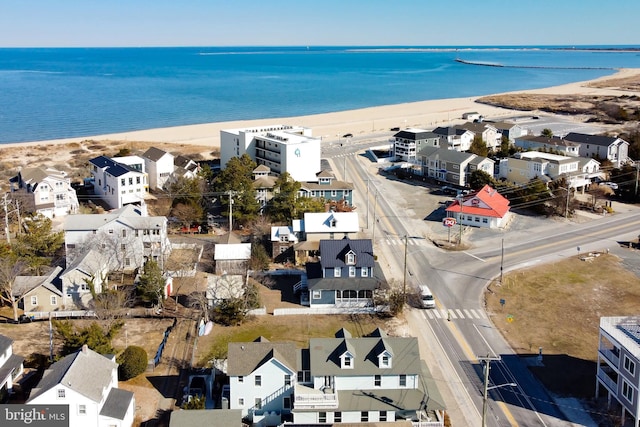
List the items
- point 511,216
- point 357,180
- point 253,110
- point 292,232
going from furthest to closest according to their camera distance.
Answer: point 253,110 < point 357,180 < point 511,216 < point 292,232

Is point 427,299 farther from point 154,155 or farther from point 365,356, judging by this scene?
point 154,155

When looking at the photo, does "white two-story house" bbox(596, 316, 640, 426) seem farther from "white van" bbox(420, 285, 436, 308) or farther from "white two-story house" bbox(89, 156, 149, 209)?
"white two-story house" bbox(89, 156, 149, 209)

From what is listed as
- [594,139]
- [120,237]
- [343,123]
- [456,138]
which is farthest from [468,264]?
[343,123]

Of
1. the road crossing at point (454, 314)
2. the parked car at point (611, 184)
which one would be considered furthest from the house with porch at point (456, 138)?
the road crossing at point (454, 314)

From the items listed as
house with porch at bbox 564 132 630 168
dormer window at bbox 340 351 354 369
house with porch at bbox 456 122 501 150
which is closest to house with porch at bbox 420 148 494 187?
house with porch at bbox 456 122 501 150

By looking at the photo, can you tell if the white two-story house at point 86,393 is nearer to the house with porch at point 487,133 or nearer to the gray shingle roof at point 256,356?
the gray shingle roof at point 256,356

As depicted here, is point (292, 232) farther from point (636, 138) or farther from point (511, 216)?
point (636, 138)

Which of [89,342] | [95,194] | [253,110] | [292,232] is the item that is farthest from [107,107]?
[89,342]
